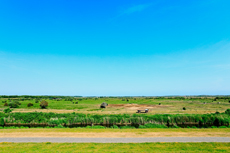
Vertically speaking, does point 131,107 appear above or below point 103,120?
below

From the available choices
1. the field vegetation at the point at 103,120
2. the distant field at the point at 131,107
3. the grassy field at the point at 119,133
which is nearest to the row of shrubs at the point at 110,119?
the field vegetation at the point at 103,120

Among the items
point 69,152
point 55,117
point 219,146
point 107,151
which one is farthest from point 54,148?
point 55,117

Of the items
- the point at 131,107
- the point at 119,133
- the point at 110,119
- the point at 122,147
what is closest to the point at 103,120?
the point at 110,119

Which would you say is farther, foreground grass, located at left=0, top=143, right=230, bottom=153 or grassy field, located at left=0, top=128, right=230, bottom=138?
grassy field, located at left=0, top=128, right=230, bottom=138

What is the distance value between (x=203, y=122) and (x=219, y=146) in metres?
21.7

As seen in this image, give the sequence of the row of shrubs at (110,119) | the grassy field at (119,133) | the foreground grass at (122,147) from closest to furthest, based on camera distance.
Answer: the foreground grass at (122,147) < the grassy field at (119,133) < the row of shrubs at (110,119)

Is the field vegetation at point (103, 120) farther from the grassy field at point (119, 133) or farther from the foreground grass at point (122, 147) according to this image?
the foreground grass at point (122, 147)

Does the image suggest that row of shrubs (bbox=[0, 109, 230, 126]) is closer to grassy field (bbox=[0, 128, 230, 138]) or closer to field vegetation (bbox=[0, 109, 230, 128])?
field vegetation (bbox=[0, 109, 230, 128])

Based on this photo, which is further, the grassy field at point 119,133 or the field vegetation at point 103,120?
the field vegetation at point 103,120

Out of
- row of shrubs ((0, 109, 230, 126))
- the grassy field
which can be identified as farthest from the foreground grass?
row of shrubs ((0, 109, 230, 126))

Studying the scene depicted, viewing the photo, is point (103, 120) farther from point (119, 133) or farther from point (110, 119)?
point (119, 133)

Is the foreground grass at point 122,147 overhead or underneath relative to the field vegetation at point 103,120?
overhead

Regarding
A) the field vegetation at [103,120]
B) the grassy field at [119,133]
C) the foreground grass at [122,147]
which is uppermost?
the foreground grass at [122,147]

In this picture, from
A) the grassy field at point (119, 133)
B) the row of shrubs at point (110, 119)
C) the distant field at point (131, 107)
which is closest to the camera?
the grassy field at point (119, 133)
